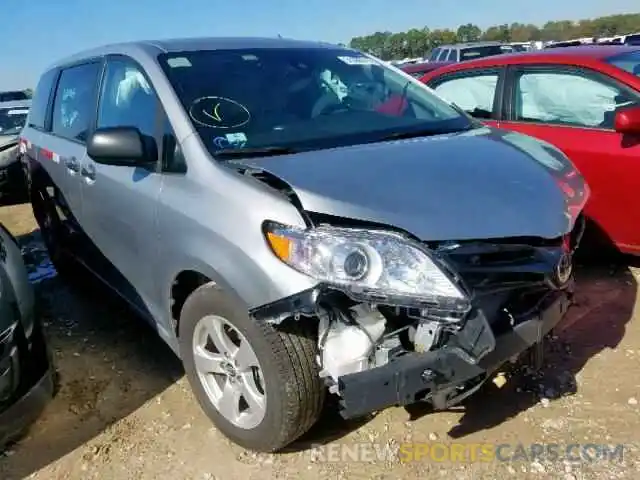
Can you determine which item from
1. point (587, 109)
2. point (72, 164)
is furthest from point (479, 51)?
point (72, 164)

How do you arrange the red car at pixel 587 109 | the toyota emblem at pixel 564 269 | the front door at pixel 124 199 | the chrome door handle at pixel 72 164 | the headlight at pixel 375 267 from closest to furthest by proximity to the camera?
1. the headlight at pixel 375 267
2. the toyota emblem at pixel 564 269
3. the front door at pixel 124 199
4. the chrome door handle at pixel 72 164
5. the red car at pixel 587 109

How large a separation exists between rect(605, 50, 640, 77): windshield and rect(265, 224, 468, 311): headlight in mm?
2934

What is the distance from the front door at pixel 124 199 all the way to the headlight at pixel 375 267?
0.97 meters

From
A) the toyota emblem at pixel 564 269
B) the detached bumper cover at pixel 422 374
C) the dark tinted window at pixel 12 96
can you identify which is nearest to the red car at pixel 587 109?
the toyota emblem at pixel 564 269

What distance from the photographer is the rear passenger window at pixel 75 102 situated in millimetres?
3846


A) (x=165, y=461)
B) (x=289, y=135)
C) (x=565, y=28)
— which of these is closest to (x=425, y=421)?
(x=165, y=461)

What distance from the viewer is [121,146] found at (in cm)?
280

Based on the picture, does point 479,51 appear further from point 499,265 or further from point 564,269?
point 499,265

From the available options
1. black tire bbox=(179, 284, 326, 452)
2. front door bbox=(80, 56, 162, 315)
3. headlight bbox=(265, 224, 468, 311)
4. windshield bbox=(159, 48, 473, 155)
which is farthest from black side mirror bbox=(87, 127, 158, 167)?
headlight bbox=(265, 224, 468, 311)

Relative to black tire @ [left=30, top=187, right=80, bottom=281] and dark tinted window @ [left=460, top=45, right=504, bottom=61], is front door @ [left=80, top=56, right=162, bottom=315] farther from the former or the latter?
dark tinted window @ [left=460, top=45, right=504, bottom=61]

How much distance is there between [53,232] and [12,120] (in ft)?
19.4

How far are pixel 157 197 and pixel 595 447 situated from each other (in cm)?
216

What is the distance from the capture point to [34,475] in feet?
9.07

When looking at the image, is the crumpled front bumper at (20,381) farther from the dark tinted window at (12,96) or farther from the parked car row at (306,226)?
the dark tinted window at (12,96)
